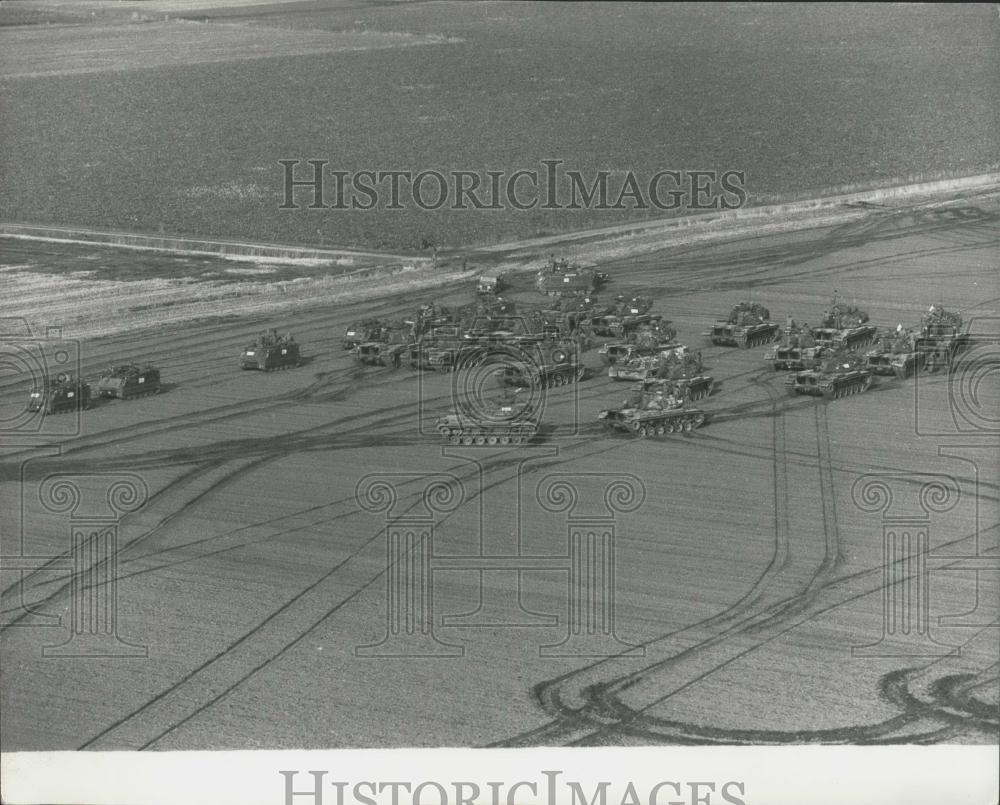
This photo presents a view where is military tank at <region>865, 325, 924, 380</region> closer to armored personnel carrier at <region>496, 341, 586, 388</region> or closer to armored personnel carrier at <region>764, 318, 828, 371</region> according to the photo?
armored personnel carrier at <region>764, 318, 828, 371</region>

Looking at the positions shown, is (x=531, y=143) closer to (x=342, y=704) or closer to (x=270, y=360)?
(x=270, y=360)

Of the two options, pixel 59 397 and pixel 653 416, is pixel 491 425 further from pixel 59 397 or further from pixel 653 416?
pixel 59 397

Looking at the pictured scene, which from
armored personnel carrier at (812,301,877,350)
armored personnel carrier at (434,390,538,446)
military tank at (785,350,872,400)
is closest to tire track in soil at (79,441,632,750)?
armored personnel carrier at (434,390,538,446)

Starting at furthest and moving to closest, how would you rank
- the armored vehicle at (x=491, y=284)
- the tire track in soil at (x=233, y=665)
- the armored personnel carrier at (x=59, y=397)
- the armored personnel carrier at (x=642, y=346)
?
1. the armored vehicle at (x=491, y=284)
2. the armored personnel carrier at (x=642, y=346)
3. the armored personnel carrier at (x=59, y=397)
4. the tire track in soil at (x=233, y=665)

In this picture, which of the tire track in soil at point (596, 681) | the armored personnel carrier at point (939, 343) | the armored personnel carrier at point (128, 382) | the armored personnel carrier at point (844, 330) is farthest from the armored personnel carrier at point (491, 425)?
the armored personnel carrier at point (939, 343)

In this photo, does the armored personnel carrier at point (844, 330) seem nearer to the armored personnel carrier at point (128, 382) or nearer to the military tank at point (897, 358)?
the military tank at point (897, 358)
